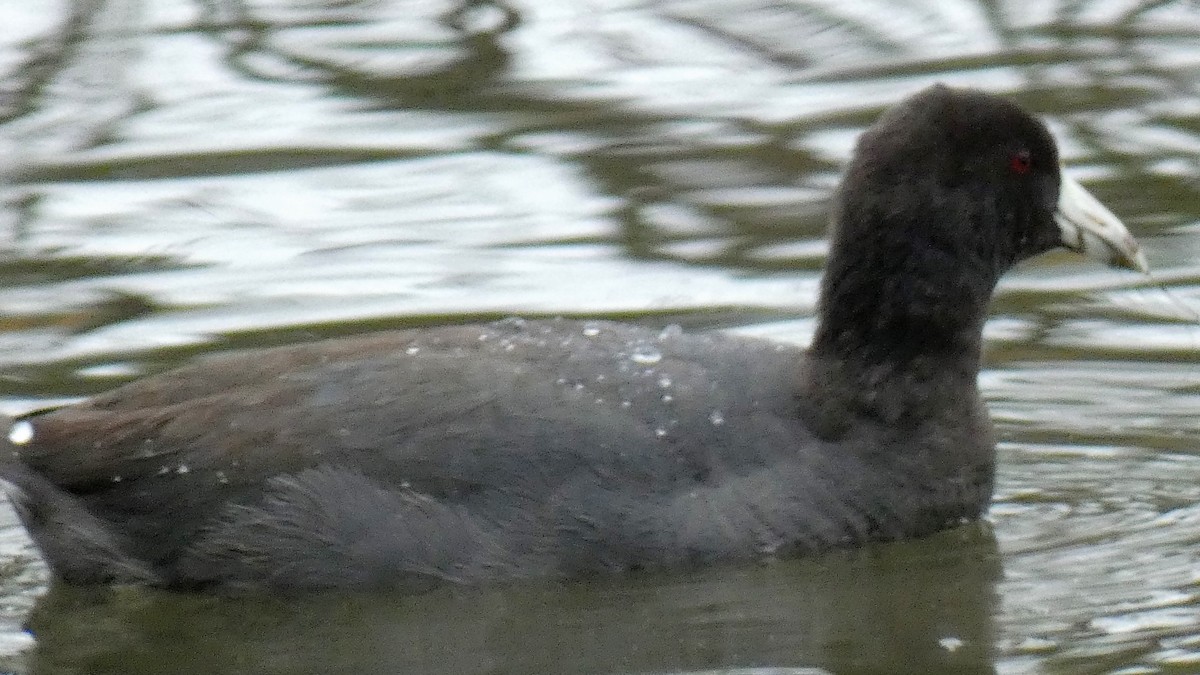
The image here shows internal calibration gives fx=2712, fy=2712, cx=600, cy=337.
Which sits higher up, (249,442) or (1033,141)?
(1033,141)

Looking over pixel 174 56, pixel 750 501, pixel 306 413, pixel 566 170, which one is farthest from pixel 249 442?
pixel 174 56

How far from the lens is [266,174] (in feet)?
34.3

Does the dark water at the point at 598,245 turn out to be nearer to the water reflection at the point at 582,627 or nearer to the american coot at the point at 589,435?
the water reflection at the point at 582,627

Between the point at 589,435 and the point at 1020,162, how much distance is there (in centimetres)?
148

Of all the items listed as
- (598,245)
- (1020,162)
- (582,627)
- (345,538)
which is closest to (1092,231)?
(1020,162)

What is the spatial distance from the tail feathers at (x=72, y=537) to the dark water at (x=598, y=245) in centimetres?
8

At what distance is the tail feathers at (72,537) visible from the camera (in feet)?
22.7

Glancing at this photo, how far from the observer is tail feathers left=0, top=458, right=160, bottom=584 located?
692cm

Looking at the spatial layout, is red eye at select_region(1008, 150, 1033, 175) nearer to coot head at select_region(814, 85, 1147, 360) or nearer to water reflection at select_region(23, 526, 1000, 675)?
coot head at select_region(814, 85, 1147, 360)

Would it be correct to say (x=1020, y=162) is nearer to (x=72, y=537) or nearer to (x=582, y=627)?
(x=582, y=627)

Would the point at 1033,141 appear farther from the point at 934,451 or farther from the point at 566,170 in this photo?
the point at 566,170

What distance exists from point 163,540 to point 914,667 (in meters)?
1.92

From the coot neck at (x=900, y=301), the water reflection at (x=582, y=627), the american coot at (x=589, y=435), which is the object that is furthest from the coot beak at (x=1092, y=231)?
the water reflection at (x=582, y=627)

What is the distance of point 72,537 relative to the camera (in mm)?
6941
